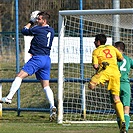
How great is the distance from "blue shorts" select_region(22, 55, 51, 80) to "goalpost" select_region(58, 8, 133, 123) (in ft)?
2.73

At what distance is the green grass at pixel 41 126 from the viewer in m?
11.8

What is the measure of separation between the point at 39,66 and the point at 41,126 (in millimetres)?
1217

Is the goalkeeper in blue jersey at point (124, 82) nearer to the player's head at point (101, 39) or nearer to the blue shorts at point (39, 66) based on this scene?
the player's head at point (101, 39)

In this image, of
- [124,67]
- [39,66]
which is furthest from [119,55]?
[39,66]

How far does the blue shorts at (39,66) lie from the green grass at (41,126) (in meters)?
1.05

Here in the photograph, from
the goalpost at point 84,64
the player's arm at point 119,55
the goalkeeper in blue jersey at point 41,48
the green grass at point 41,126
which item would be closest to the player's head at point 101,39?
the player's arm at point 119,55

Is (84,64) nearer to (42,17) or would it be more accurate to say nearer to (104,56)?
(42,17)

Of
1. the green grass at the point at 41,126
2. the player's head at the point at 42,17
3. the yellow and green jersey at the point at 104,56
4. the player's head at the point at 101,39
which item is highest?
the player's head at the point at 42,17

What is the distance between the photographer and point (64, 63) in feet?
46.6

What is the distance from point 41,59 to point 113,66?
2.40 metres

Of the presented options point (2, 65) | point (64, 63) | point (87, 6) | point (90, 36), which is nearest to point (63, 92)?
point (64, 63)

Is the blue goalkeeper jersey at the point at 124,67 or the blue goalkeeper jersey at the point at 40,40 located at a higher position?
the blue goalkeeper jersey at the point at 40,40

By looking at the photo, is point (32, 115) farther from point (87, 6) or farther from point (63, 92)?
point (87, 6)

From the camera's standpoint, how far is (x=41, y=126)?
499 inches
